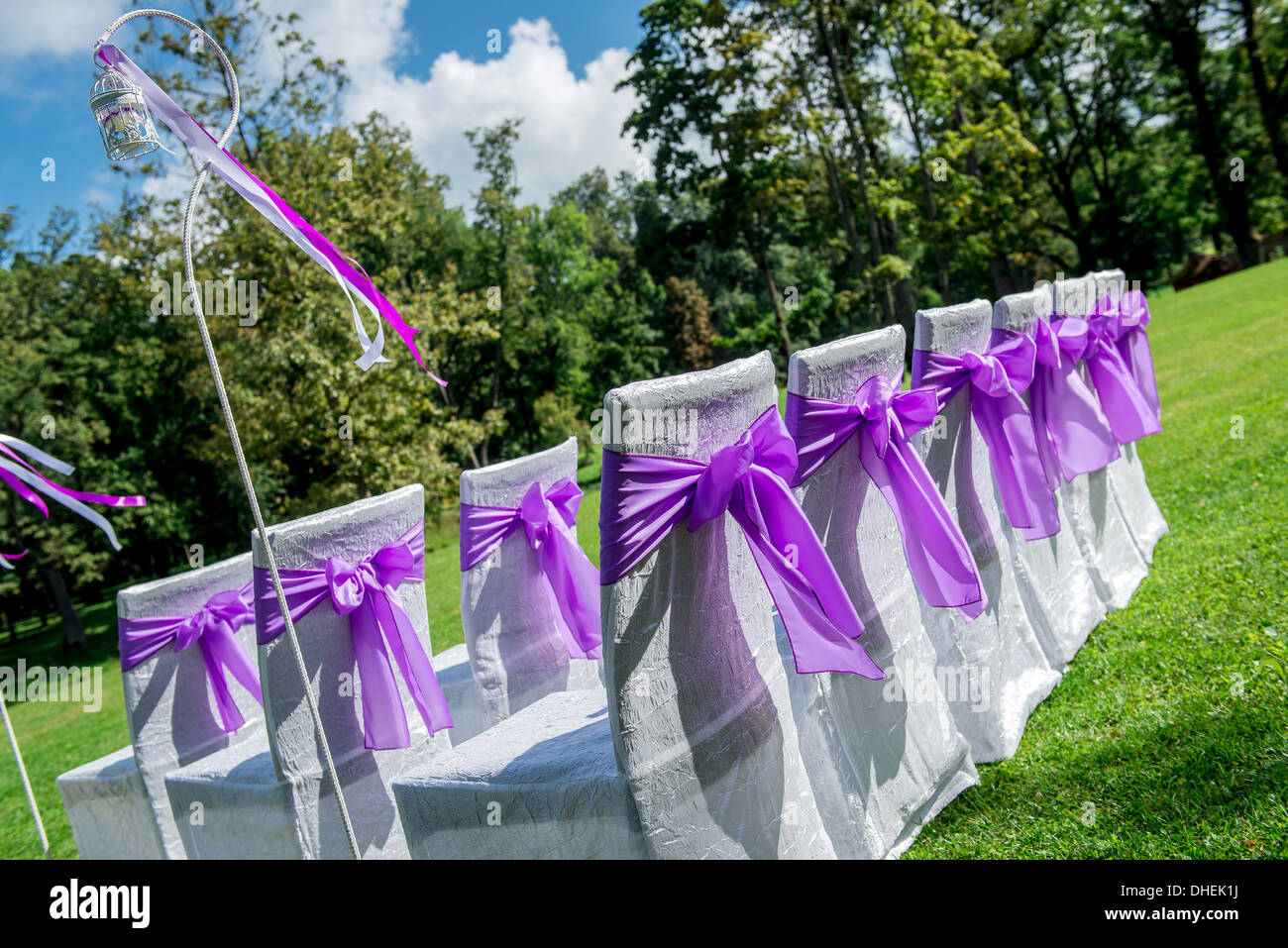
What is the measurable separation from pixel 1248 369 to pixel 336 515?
8782 millimetres

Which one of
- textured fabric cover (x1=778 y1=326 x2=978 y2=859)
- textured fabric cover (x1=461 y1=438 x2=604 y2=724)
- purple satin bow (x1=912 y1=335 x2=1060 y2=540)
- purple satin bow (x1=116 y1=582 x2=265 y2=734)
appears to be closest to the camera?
textured fabric cover (x1=778 y1=326 x2=978 y2=859)

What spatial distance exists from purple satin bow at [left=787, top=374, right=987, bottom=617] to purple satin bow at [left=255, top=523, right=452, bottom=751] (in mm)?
1485

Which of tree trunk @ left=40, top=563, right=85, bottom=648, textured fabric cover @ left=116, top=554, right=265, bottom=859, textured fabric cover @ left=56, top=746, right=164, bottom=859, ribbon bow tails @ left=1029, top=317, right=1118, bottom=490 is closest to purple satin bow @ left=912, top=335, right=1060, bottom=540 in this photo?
ribbon bow tails @ left=1029, top=317, right=1118, bottom=490

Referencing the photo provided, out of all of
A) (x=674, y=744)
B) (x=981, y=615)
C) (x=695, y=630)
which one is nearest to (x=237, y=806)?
(x=674, y=744)

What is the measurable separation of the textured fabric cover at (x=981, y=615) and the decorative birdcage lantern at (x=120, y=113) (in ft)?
7.96

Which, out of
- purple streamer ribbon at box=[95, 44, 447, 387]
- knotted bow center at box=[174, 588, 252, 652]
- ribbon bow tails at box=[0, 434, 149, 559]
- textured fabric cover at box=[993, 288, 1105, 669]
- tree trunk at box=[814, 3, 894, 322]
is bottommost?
textured fabric cover at box=[993, 288, 1105, 669]

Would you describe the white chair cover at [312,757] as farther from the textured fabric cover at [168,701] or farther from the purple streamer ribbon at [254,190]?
the purple streamer ribbon at [254,190]

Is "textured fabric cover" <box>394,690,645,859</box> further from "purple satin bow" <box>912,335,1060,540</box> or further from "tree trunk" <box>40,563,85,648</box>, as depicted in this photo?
"tree trunk" <box>40,563,85,648</box>

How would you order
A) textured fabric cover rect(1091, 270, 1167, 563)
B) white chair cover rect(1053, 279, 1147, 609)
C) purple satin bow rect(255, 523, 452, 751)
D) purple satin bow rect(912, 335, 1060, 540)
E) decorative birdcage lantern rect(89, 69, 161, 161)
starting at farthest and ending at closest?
textured fabric cover rect(1091, 270, 1167, 563), white chair cover rect(1053, 279, 1147, 609), purple satin bow rect(912, 335, 1060, 540), purple satin bow rect(255, 523, 452, 751), decorative birdcage lantern rect(89, 69, 161, 161)

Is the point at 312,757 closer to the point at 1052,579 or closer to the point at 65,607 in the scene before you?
the point at 1052,579

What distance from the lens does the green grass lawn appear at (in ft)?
7.79

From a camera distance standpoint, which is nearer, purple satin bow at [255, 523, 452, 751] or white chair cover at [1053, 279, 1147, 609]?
purple satin bow at [255, 523, 452, 751]
